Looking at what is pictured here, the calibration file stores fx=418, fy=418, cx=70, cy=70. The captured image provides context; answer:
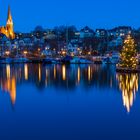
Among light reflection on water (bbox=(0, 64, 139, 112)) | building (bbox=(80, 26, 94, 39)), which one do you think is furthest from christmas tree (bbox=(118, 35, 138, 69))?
building (bbox=(80, 26, 94, 39))

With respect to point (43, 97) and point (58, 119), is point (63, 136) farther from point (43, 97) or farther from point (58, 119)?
point (43, 97)

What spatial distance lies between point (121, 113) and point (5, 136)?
3.57 metres

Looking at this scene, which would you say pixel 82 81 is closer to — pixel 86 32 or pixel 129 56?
pixel 129 56

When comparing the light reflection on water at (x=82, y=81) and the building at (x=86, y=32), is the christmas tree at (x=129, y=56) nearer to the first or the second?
the light reflection on water at (x=82, y=81)

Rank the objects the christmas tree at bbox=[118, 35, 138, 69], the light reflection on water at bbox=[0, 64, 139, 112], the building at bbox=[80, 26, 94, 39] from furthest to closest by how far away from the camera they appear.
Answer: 1. the building at bbox=[80, 26, 94, 39]
2. the christmas tree at bbox=[118, 35, 138, 69]
3. the light reflection on water at bbox=[0, 64, 139, 112]

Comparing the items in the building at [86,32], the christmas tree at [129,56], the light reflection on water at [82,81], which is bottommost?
the light reflection on water at [82,81]

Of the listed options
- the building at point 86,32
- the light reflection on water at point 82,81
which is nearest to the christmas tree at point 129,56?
the light reflection on water at point 82,81

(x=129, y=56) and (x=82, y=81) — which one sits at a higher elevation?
(x=129, y=56)

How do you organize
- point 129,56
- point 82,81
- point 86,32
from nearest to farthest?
point 82,81, point 129,56, point 86,32

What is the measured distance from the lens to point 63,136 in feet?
26.4

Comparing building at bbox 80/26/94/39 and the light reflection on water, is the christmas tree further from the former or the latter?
building at bbox 80/26/94/39

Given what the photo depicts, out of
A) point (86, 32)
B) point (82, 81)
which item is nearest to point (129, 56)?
point (82, 81)

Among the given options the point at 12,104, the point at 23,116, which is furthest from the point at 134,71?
the point at 23,116

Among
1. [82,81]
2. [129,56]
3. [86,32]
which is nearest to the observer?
Result: [82,81]
